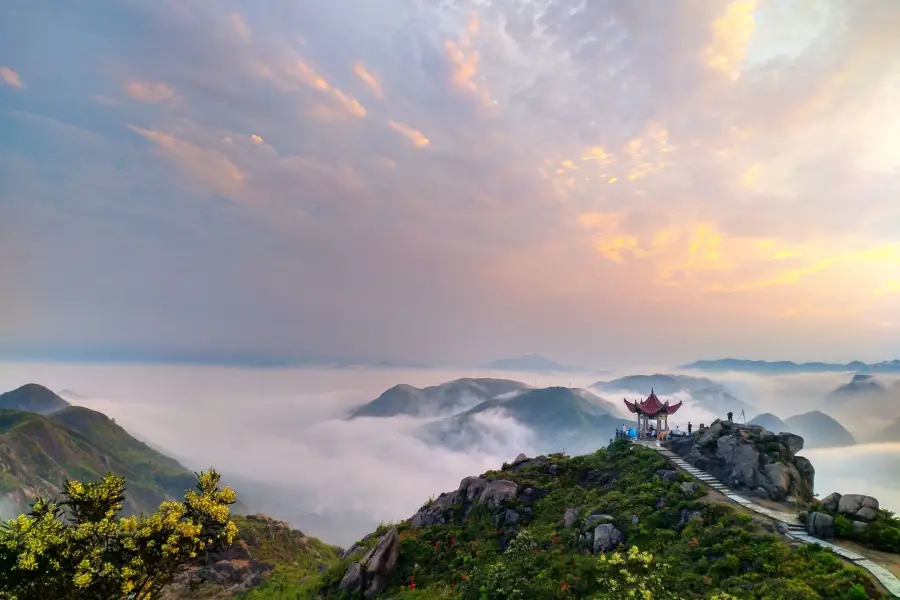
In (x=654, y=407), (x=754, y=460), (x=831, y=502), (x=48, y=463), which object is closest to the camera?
(x=831, y=502)

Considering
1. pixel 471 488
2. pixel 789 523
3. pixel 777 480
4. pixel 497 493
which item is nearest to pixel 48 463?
pixel 471 488

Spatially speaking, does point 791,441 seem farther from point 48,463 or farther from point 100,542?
point 48,463

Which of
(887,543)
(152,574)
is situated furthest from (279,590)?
(887,543)

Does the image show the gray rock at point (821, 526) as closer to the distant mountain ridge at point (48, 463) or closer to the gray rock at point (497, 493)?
the gray rock at point (497, 493)

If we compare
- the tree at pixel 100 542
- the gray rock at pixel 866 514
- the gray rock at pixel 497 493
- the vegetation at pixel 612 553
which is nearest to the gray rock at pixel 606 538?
the vegetation at pixel 612 553

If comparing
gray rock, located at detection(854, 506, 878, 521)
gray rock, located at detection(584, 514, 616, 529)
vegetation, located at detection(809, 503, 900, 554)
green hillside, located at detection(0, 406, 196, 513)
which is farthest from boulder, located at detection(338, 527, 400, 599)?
green hillside, located at detection(0, 406, 196, 513)

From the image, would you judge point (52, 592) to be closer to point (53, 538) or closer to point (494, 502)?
point (53, 538)
